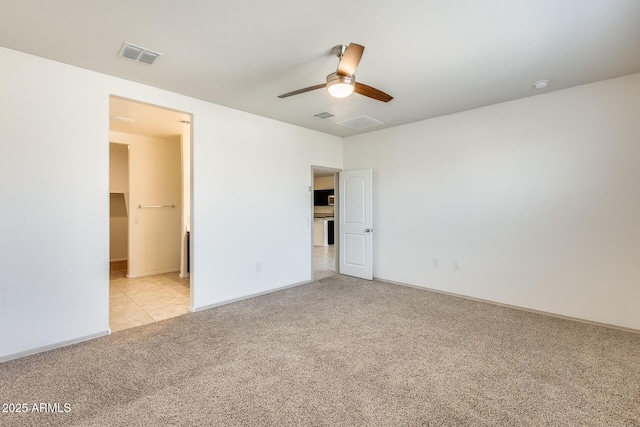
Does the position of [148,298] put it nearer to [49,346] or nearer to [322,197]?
[49,346]

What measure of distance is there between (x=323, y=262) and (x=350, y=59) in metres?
5.12

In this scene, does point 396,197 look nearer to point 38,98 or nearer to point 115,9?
point 115,9

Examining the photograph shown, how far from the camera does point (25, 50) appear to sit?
259cm

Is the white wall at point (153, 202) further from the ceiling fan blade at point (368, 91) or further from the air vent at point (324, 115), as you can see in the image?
the ceiling fan blade at point (368, 91)

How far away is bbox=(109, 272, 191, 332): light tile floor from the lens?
3.54 meters

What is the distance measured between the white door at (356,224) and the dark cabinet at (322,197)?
3841 mm

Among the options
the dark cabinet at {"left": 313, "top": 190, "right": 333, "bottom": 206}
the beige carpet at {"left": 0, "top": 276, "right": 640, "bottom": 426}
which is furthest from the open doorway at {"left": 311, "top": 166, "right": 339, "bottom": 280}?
the beige carpet at {"left": 0, "top": 276, "right": 640, "bottom": 426}

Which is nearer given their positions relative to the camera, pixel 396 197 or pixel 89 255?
pixel 89 255

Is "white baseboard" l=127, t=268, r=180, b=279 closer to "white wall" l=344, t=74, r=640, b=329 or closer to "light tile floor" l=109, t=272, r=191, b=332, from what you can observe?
"light tile floor" l=109, t=272, r=191, b=332

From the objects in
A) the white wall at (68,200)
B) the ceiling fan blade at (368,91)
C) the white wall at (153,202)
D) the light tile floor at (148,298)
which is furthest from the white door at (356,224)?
the white wall at (153,202)

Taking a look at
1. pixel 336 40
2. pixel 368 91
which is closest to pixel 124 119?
pixel 336 40

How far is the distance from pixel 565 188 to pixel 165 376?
450 cm

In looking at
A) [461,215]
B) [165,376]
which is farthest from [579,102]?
[165,376]

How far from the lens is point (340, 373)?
236 cm
